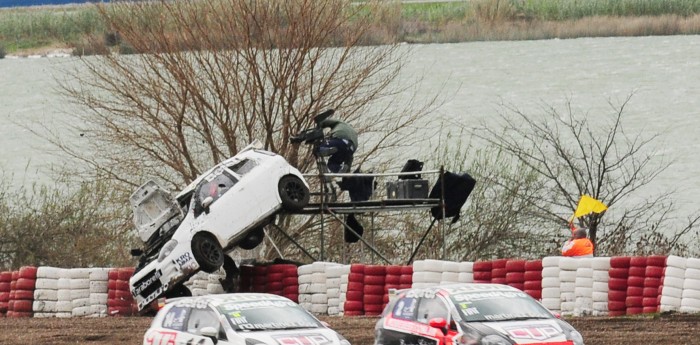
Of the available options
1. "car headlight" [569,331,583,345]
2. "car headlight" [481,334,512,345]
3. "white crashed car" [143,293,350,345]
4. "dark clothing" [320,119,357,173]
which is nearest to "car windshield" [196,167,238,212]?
"dark clothing" [320,119,357,173]

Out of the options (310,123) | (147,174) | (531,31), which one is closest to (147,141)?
(147,174)

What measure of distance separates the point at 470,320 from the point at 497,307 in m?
0.43

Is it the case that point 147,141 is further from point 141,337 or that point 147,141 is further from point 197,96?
point 141,337

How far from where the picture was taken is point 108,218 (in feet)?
126

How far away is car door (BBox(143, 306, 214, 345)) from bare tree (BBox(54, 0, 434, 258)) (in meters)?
18.8

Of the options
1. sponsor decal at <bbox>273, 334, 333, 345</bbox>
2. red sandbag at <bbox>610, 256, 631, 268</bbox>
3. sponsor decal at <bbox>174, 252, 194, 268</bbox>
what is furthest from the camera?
sponsor decal at <bbox>174, 252, 194, 268</bbox>

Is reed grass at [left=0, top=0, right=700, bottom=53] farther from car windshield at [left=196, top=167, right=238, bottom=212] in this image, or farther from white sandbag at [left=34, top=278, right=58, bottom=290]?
car windshield at [left=196, top=167, right=238, bottom=212]

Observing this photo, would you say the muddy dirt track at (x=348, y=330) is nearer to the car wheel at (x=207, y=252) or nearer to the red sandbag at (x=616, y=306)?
the red sandbag at (x=616, y=306)

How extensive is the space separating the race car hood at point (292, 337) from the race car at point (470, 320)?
971 mm

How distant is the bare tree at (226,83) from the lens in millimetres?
36188

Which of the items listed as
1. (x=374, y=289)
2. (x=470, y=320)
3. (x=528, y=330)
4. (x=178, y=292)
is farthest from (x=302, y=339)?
(x=178, y=292)

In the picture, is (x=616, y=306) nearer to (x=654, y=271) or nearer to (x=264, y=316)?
(x=654, y=271)

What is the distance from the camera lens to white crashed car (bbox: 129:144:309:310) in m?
25.9

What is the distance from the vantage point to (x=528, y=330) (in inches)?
624
